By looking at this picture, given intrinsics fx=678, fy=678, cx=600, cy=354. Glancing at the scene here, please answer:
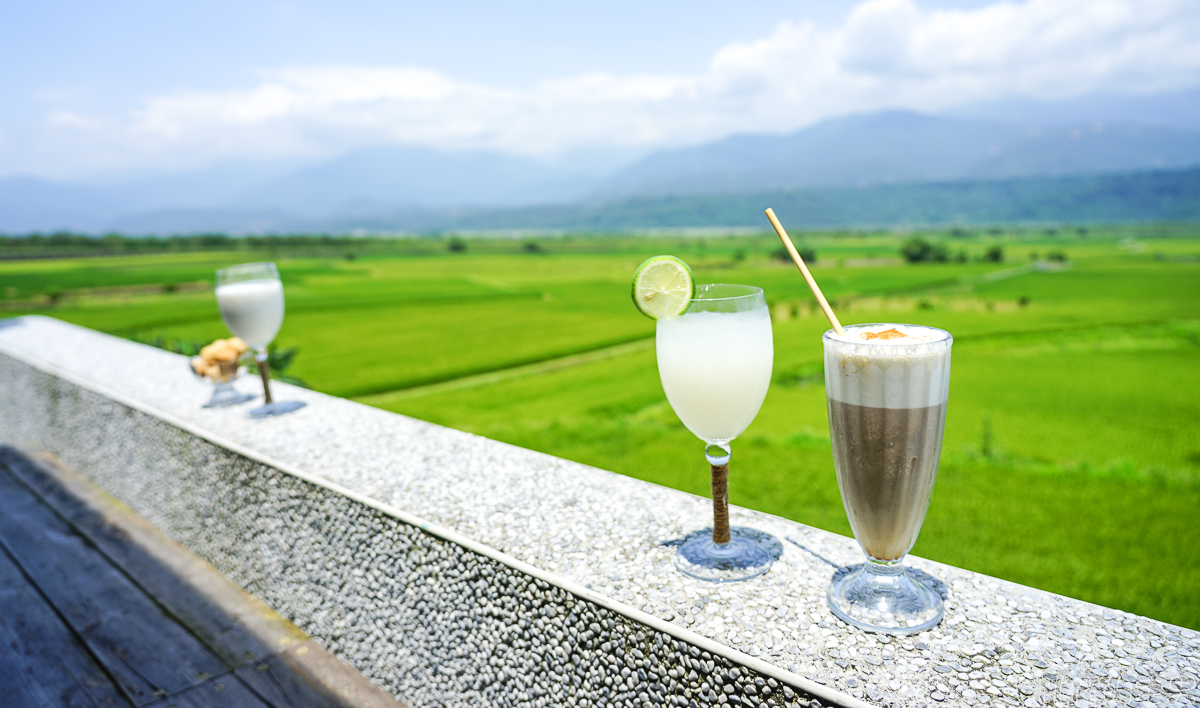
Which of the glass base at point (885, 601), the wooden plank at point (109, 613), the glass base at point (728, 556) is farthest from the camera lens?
the wooden plank at point (109, 613)

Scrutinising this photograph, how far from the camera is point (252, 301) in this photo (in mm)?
2336

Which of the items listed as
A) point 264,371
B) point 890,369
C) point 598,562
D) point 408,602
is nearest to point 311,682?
point 408,602

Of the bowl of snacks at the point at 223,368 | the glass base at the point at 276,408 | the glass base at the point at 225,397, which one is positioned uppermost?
the bowl of snacks at the point at 223,368

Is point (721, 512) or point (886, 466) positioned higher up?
point (886, 466)

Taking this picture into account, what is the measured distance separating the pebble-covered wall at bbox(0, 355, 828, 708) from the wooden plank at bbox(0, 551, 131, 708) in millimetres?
428

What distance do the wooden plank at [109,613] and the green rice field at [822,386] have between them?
4922 millimetres

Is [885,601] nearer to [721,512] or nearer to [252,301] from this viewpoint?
[721,512]

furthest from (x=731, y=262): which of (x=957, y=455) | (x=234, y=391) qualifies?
(x=234, y=391)

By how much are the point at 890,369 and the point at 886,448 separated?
0.47 ft

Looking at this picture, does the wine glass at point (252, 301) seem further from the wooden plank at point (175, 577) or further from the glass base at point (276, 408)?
the wooden plank at point (175, 577)

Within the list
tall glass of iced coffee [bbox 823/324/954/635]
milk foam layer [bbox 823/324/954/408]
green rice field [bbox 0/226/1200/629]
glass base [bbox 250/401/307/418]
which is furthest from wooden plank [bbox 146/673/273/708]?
green rice field [bbox 0/226/1200/629]

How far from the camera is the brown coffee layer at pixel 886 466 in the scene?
105cm

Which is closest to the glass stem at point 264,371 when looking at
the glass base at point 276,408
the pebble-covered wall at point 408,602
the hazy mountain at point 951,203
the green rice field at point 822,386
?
the glass base at point 276,408

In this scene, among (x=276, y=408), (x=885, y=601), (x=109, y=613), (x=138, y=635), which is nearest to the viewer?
(x=885, y=601)
